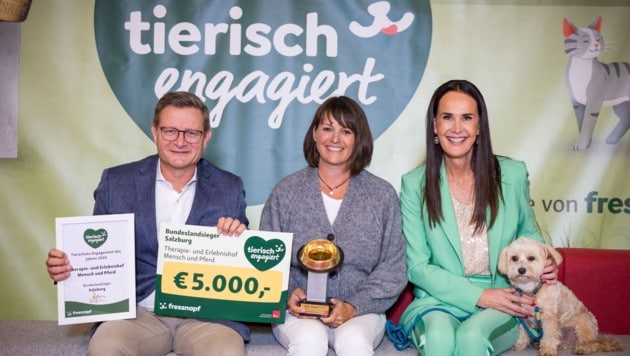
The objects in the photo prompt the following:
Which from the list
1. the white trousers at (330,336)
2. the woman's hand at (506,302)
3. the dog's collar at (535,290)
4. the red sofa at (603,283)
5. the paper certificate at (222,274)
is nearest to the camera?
the white trousers at (330,336)

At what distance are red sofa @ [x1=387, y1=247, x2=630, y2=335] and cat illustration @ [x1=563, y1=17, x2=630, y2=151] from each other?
800 mm

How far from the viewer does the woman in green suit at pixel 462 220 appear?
294 cm

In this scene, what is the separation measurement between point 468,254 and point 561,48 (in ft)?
5.54

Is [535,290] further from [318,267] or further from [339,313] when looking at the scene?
[318,267]

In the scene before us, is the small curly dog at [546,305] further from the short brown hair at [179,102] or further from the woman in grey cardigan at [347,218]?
the short brown hair at [179,102]

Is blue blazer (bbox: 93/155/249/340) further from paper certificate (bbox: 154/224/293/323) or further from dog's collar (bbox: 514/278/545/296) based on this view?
dog's collar (bbox: 514/278/545/296)

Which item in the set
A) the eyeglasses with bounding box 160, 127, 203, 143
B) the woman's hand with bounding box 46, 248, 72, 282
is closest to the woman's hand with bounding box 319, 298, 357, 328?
the eyeglasses with bounding box 160, 127, 203, 143

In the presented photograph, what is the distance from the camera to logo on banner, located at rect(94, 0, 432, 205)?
13.3 feet

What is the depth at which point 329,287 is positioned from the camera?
3.03 m

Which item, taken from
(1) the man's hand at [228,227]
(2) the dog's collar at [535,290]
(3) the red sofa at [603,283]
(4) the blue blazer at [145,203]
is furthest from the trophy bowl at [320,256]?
(3) the red sofa at [603,283]

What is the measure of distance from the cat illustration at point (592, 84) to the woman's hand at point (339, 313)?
197 cm

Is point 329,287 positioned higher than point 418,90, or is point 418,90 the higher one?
point 418,90

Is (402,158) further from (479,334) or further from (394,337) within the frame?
(479,334)

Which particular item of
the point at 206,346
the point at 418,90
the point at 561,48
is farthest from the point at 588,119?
the point at 206,346
